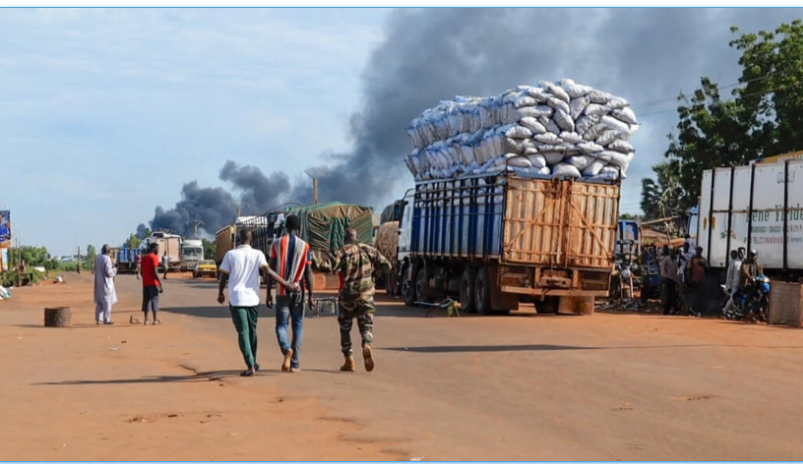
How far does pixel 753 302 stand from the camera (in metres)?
22.3

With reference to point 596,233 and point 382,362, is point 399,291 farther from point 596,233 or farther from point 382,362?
point 382,362

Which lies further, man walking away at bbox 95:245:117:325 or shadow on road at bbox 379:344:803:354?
man walking away at bbox 95:245:117:325

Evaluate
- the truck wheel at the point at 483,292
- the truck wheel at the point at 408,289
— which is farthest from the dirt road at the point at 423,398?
the truck wheel at the point at 408,289

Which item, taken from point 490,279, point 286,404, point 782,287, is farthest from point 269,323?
point 286,404

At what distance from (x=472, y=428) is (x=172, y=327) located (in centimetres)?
1343

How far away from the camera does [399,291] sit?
105ft

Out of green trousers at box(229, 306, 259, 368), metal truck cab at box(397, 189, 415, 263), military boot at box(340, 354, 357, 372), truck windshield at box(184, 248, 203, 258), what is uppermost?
metal truck cab at box(397, 189, 415, 263)

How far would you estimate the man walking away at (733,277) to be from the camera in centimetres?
2262

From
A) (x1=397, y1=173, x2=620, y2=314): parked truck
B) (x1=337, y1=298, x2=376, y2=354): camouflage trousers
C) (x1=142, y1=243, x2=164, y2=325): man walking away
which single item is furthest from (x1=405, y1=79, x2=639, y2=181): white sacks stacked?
(x1=337, y1=298, x2=376, y2=354): camouflage trousers

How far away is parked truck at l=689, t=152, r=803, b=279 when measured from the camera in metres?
23.0

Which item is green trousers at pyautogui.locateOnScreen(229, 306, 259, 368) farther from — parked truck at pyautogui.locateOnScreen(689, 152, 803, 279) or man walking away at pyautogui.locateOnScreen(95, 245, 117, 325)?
parked truck at pyautogui.locateOnScreen(689, 152, 803, 279)

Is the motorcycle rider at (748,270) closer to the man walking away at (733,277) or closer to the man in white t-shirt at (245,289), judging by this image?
the man walking away at (733,277)

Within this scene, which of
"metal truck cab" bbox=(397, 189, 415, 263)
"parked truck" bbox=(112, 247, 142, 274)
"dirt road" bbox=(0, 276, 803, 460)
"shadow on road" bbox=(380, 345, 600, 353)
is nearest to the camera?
"dirt road" bbox=(0, 276, 803, 460)

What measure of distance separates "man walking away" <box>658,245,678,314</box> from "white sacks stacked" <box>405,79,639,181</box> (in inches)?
102
